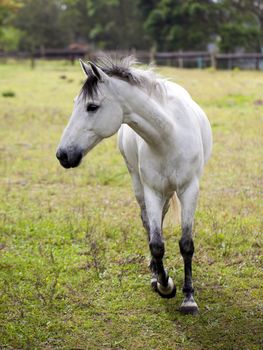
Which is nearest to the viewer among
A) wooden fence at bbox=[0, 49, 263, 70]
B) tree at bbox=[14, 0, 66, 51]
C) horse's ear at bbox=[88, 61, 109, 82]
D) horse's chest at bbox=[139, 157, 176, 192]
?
horse's ear at bbox=[88, 61, 109, 82]

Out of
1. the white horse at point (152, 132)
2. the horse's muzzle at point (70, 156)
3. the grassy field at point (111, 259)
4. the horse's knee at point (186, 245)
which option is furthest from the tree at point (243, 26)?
the horse's muzzle at point (70, 156)

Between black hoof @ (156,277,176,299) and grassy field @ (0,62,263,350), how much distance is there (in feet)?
0.17

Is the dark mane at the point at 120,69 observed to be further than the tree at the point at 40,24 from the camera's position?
No

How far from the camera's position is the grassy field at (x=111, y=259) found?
3973mm

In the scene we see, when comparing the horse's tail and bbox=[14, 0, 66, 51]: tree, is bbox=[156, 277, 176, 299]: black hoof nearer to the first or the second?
the horse's tail

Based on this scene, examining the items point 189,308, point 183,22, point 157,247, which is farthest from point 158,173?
point 183,22

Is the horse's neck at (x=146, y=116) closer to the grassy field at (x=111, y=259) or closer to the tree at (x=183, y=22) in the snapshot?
the grassy field at (x=111, y=259)

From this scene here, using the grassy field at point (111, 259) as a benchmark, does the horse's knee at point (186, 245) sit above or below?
above

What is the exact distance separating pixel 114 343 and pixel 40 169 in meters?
5.53

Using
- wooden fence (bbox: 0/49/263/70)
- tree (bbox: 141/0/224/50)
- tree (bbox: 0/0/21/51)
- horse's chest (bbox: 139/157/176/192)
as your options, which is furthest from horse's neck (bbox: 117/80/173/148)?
tree (bbox: 0/0/21/51)

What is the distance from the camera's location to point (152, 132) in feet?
13.3

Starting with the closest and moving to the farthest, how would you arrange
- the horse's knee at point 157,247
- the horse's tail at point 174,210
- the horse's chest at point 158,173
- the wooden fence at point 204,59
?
the horse's chest at point 158,173
the horse's knee at point 157,247
the horse's tail at point 174,210
the wooden fence at point 204,59

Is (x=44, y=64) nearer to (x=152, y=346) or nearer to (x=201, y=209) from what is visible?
(x=201, y=209)

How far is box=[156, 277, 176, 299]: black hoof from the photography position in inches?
174
